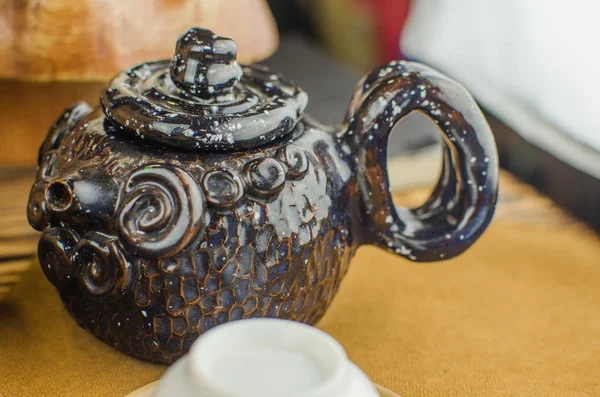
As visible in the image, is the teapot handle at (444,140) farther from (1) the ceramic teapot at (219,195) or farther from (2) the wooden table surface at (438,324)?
(2) the wooden table surface at (438,324)

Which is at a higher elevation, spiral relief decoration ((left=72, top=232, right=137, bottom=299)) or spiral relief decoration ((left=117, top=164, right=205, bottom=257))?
spiral relief decoration ((left=117, top=164, right=205, bottom=257))

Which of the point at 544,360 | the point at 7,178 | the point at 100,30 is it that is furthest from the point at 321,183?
the point at 7,178

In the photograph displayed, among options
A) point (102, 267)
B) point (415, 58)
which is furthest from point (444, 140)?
point (415, 58)

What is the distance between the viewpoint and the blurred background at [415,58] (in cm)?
92

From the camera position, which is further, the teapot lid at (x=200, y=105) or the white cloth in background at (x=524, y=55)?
the white cloth in background at (x=524, y=55)

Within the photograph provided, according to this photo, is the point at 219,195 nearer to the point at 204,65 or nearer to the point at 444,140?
the point at 204,65

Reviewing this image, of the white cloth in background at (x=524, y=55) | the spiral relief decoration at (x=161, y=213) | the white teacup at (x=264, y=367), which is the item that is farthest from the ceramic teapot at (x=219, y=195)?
the white cloth in background at (x=524, y=55)

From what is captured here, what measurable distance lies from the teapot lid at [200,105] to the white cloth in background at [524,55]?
26.8 inches

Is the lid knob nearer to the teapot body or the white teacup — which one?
the teapot body

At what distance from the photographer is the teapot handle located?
0.69 m

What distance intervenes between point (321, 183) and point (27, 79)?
1.67 feet

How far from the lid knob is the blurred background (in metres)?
0.34

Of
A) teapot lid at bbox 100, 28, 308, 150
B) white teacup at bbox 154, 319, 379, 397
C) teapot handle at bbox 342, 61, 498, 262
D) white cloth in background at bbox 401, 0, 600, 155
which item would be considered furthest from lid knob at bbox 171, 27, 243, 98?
white cloth in background at bbox 401, 0, 600, 155

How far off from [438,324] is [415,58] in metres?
1.13
